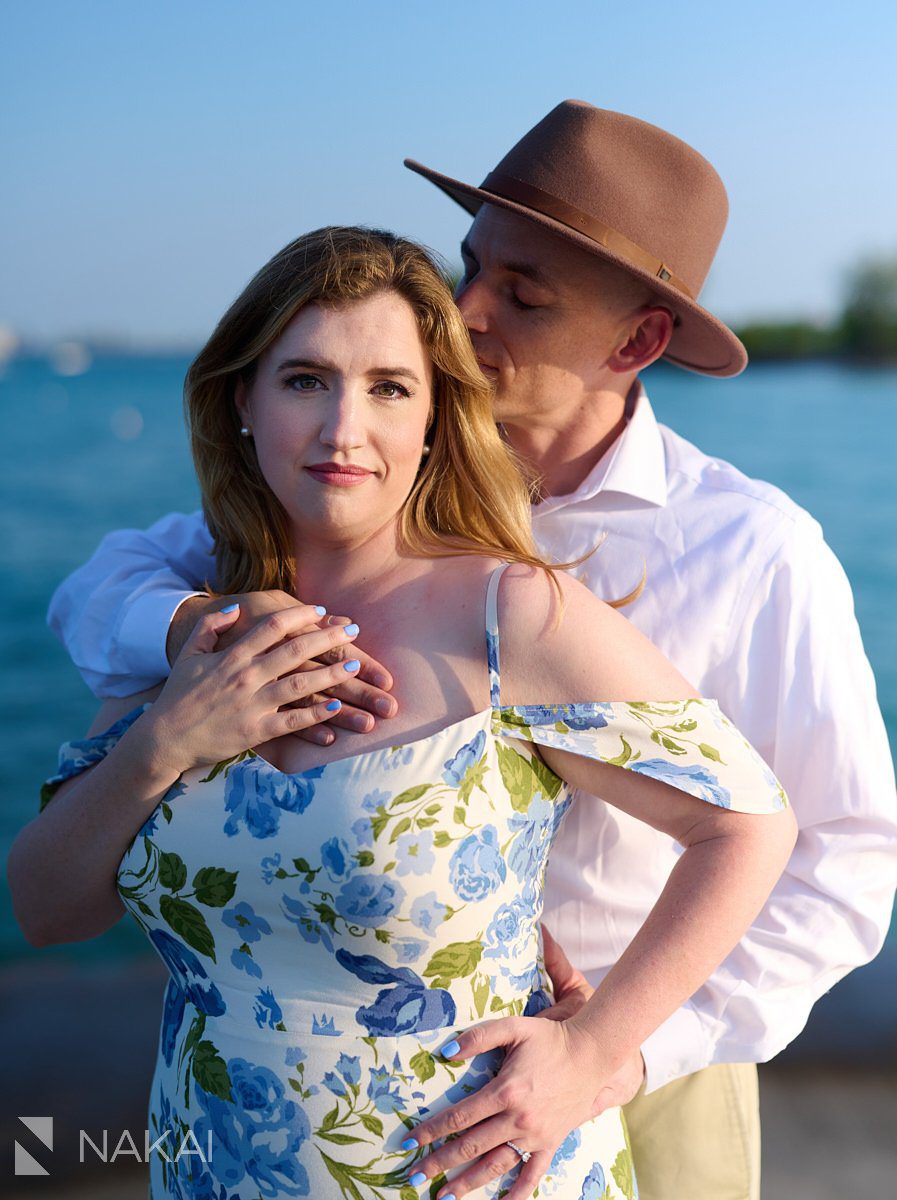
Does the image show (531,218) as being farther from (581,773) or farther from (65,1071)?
(65,1071)

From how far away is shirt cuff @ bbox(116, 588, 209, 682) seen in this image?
6.07 ft

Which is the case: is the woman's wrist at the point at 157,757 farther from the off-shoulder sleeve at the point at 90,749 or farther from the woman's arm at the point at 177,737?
the off-shoulder sleeve at the point at 90,749

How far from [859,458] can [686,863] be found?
26.9 meters

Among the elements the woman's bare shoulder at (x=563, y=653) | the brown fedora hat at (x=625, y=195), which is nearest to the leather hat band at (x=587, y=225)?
the brown fedora hat at (x=625, y=195)

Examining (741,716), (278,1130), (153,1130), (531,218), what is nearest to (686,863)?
(741,716)

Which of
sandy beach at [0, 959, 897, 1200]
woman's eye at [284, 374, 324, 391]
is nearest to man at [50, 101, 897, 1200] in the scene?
woman's eye at [284, 374, 324, 391]

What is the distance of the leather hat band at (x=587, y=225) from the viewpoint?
212cm

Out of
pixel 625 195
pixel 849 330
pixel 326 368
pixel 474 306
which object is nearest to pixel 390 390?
pixel 326 368

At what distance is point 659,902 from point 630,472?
79 cm

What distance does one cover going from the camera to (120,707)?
1.89 m

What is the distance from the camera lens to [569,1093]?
160cm

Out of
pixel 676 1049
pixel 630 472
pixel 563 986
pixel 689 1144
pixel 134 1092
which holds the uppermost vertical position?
pixel 630 472

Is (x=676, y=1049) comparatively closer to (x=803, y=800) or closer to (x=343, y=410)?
(x=803, y=800)

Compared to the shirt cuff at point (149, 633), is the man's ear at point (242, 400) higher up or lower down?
higher up
